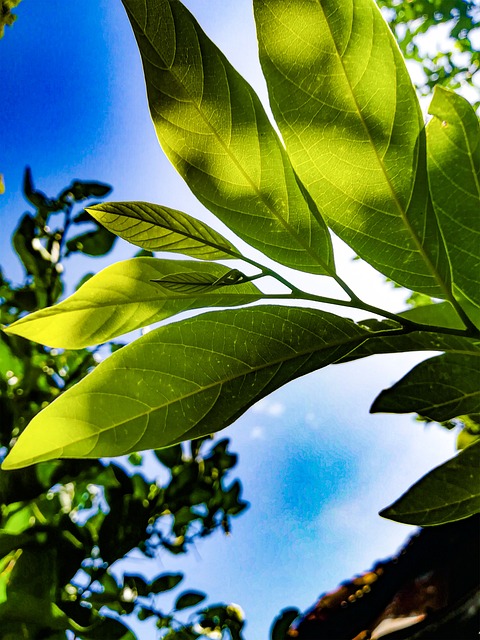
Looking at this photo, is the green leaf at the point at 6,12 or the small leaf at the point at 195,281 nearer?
the small leaf at the point at 195,281

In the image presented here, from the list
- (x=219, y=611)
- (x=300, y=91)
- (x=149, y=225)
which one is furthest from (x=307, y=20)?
(x=219, y=611)

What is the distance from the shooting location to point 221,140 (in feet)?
1.21

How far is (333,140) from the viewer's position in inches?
13.5

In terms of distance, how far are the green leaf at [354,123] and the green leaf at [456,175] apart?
1.1 inches

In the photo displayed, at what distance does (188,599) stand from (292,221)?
0.94 m

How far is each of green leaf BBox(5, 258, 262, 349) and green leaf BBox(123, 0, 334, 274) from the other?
6cm

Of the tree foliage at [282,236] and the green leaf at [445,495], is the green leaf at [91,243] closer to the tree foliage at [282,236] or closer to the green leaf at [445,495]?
the tree foliage at [282,236]

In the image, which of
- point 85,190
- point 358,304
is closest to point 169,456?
point 85,190

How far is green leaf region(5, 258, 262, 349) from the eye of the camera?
42cm

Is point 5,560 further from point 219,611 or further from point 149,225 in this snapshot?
point 149,225

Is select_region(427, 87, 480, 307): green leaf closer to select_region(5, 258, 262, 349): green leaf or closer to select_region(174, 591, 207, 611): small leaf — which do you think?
select_region(5, 258, 262, 349): green leaf

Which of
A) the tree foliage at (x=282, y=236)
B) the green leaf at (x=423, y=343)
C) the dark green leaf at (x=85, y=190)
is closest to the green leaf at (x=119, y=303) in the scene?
the tree foliage at (x=282, y=236)

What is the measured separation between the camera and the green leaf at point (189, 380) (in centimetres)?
37

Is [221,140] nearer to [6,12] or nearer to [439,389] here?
[439,389]
